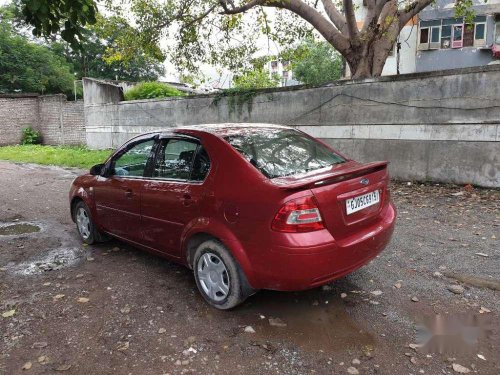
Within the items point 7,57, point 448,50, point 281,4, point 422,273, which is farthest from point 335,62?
point 422,273

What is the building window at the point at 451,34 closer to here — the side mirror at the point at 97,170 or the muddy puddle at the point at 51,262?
the side mirror at the point at 97,170

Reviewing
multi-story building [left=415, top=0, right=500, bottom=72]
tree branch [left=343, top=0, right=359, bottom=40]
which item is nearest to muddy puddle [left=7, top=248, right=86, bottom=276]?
tree branch [left=343, top=0, right=359, bottom=40]

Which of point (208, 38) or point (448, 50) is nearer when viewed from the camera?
point (208, 38)

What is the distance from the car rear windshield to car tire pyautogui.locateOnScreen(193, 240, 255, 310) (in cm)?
75

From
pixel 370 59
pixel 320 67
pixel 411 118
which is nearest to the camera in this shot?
pixel 411 118

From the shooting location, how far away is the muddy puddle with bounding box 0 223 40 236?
18.4 ft

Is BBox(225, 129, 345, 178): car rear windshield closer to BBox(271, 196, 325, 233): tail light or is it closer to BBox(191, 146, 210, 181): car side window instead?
BBox(191, 146, 210, 181): car side window

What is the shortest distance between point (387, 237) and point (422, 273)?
0.84 meters

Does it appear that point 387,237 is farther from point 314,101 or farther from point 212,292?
point 314,101

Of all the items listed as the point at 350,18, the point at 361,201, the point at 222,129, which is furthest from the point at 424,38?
the point at 361,201

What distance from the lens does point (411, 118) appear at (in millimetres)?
7547

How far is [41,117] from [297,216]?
2146 cm

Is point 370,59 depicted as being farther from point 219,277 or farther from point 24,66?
point 24,66

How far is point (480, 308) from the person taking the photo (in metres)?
3.15
